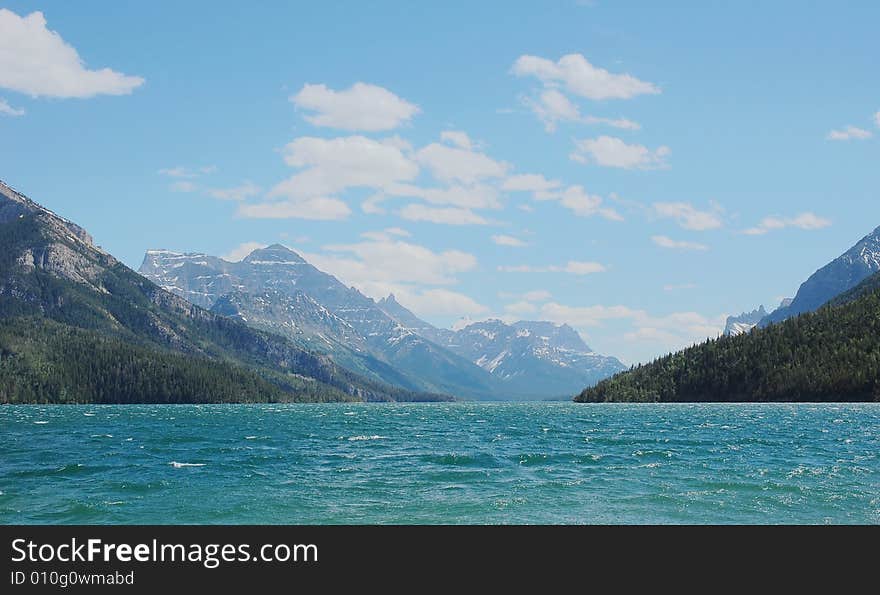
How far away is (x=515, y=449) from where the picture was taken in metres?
92.1

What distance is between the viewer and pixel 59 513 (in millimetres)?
49875
